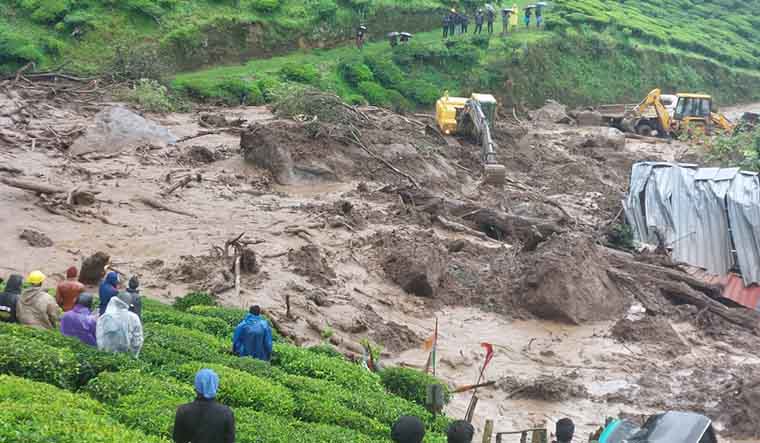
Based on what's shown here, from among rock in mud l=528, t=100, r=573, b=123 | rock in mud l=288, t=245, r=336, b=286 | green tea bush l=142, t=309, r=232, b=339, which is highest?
green tea bush l=142, t=309, r=232, b=339

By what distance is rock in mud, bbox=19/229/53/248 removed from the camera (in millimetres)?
19703

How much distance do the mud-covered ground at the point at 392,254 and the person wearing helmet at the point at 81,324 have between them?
580 cm

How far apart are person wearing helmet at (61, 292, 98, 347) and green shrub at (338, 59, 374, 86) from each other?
1333 inches

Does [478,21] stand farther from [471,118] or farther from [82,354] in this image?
[82,354]

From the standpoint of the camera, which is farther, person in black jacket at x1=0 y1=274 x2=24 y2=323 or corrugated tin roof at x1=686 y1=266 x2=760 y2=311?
corrugated tin roof at x1=686 y1=266 x2=760 y2=311

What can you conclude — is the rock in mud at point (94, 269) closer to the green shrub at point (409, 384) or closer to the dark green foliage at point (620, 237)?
the green shrub at point (409, 384)

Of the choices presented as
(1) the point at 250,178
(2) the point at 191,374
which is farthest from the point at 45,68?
(2) the point at 191,374

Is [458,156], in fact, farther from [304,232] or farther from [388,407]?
[388,407]

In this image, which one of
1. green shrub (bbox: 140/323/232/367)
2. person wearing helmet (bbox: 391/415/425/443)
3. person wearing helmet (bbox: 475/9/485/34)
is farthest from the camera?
person wearing helmet (bbox: 475/9/485/34)

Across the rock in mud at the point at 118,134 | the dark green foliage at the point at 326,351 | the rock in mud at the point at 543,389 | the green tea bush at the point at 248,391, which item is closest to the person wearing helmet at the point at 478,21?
the rock in mud at the point at 118,134

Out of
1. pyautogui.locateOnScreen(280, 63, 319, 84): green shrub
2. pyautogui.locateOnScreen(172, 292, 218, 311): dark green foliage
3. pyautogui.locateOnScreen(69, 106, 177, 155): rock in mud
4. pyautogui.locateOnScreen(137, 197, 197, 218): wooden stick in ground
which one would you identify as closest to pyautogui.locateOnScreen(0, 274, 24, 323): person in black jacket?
pyautogui.locateOnScreen(172, 292, 218, 311): dark green foliage

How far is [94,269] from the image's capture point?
17484 mm

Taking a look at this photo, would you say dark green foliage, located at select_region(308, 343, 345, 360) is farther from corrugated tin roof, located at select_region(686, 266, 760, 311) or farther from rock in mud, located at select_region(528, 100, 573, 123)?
rock in mud, located at select_region(528, 100, 573, 123)

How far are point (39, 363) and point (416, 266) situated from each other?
1173 cm
